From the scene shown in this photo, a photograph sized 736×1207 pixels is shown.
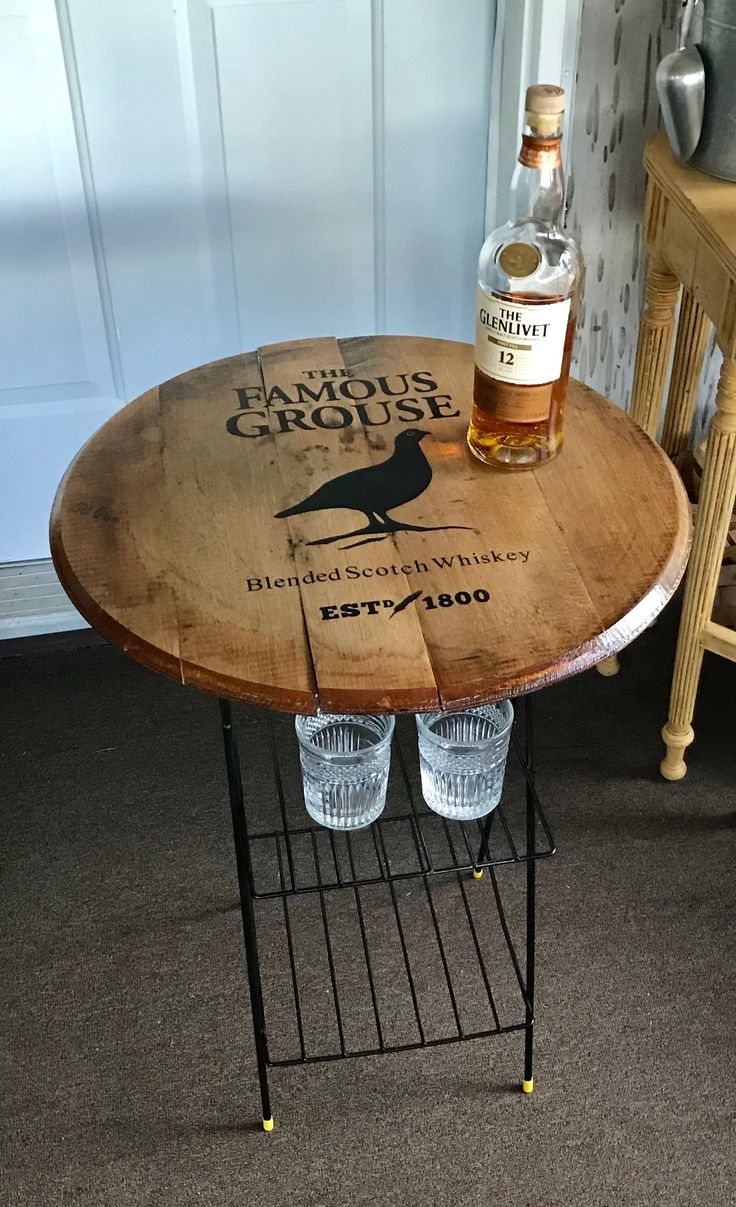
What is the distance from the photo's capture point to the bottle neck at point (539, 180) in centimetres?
86

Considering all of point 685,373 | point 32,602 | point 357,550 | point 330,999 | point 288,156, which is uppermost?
point 288,156

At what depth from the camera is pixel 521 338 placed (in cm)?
92

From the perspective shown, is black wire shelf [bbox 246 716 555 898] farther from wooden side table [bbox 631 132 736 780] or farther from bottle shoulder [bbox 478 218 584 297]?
bottle shoulder [bbox 478 218 584 297]

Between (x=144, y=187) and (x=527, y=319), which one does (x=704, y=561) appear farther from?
(x=144, y=187)

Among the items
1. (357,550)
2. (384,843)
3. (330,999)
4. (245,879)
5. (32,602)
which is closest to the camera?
(357,550)

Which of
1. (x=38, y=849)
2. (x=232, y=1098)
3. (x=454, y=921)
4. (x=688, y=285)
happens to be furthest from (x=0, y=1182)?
(x=688, y=285)

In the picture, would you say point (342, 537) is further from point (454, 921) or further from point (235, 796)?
point (454, 921)

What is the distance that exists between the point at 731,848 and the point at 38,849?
0.94 m

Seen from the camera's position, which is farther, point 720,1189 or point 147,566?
point 720,1189

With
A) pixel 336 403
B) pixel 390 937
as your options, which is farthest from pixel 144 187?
pixel 390 937

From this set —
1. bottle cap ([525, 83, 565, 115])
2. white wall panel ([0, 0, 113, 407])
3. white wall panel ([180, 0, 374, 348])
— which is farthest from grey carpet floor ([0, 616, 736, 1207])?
bottle cap ([525, 83, 565, 115])

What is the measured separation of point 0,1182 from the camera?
117 centimetres

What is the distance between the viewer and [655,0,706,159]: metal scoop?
122 centimetres

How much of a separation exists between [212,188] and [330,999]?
1.08m
